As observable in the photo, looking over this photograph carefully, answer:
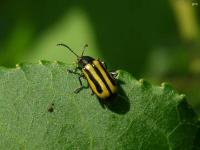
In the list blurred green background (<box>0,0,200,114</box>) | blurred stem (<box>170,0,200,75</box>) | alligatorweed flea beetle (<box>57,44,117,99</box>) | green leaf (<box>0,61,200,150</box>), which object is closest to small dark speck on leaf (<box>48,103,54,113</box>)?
green leaf (<box>0,61,200,150</box>)

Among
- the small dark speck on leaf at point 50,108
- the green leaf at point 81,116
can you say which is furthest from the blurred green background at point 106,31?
the small dark speck on leaf at point 50,108

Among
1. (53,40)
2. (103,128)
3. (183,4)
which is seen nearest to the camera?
(103,128)

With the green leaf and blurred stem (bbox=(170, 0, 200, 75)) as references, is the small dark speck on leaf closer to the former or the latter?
the green leaf

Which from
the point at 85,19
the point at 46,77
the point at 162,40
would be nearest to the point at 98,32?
the point at 85,19

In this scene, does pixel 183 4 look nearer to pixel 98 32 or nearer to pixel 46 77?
pixel 98 32

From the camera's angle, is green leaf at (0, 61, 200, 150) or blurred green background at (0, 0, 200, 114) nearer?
green leaf at (0, 61, 200, 150)

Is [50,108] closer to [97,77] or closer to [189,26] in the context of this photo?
[97,77]

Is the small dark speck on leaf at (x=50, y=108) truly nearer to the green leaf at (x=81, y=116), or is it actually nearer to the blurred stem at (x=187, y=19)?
the green leaf at (x=81, y=116)
